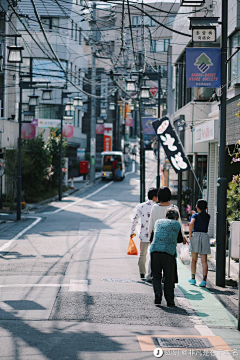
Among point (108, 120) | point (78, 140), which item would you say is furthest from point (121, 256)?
point (108, 120)

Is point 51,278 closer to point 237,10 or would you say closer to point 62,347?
point 62,347

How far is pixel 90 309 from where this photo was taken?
25.1 ft

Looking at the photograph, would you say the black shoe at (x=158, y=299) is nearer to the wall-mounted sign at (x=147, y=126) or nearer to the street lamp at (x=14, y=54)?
the street lamp at (x=14, y=54)

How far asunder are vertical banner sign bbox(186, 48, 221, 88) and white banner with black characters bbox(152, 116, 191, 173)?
10.9 ft

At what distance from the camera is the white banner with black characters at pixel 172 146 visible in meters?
15.5

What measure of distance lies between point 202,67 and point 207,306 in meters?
6.38

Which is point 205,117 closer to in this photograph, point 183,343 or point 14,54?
point 14,54

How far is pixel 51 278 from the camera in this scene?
10109 mm

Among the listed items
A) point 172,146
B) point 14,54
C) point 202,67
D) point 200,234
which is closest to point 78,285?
point 200,234

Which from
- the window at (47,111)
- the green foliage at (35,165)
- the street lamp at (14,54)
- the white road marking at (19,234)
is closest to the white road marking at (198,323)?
the white road marking at (19,234)

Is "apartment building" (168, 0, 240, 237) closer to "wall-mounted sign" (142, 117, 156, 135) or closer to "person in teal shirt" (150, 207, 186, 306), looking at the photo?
"person in teal shirt" (150, 207, 186, 306)

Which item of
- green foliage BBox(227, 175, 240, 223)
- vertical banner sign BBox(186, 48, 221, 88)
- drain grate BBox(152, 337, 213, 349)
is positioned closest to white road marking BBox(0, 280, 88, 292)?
drain grate BBox(152, 337, 213, 349)

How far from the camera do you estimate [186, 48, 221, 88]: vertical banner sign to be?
38.0 ft

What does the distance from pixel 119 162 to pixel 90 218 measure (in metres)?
26.0
